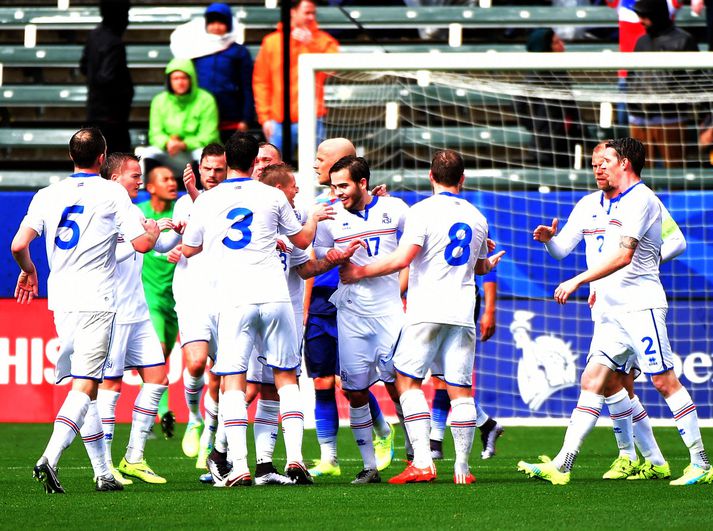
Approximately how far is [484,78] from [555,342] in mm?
3119

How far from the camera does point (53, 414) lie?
517 inches

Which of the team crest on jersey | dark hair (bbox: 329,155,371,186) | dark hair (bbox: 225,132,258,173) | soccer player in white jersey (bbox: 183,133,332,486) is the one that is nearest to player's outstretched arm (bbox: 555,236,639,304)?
dark hair (bbox: 329,155,371,186)

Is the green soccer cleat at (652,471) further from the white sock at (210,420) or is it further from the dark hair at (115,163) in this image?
the dark hair at (115,163)

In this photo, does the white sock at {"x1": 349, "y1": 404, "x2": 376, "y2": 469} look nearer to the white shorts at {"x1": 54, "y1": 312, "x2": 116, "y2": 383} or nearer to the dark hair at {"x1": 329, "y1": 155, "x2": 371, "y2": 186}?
the dark hair at {"x1": 329, "y1": 155, "x2": 371, "y2": 186}

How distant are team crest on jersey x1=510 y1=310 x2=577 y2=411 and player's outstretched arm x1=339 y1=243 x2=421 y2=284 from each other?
201 inches

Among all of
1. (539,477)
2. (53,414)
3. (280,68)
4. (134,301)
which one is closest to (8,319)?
(53,414)

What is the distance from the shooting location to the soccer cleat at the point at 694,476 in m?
7.78

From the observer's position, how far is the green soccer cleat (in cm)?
824

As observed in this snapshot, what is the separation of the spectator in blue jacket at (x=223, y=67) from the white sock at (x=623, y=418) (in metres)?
6.84

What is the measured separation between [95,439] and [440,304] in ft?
7.10

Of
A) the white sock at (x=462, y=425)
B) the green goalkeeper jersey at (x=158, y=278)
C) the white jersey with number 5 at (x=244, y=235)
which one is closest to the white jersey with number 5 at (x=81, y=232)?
the white jersey with number 5 at (x=244, y=235)

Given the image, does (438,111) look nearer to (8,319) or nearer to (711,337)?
(711,337)

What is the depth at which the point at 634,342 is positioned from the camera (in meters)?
7.78

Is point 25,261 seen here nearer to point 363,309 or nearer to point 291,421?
point 291,421
